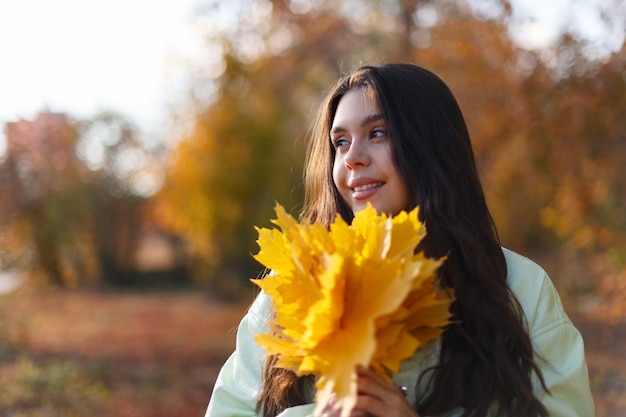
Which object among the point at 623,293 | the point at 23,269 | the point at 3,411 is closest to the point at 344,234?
the point at 3,411

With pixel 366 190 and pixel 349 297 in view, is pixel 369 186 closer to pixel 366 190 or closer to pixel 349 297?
pixel 366 190

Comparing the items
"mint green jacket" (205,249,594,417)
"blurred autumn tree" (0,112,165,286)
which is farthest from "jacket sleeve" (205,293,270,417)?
"blurred autumn tree" (0,112,165,286)

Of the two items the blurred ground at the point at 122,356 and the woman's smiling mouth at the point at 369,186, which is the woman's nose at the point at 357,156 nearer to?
the woman's smiling mouth at the point at 369,186

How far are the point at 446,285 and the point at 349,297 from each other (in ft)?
1.93

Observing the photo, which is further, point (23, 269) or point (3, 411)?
point (23, 269)

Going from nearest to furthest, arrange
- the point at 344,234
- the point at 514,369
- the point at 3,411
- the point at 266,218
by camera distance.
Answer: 1. the point at 344,234
2. the point at 514,369
3. the point at 3,411
4. the point at 266,218

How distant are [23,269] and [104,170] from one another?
10.4 feet

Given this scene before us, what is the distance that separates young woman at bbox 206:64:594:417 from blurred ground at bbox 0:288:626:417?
11.7ft

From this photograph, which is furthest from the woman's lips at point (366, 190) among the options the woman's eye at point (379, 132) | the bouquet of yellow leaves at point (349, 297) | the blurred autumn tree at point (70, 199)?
the blurred autumn tree at point (70, 199)

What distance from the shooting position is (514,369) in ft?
6.35

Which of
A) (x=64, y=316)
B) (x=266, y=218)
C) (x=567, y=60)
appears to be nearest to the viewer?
(x=567, y=60)

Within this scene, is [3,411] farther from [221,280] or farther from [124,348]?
[221,280]

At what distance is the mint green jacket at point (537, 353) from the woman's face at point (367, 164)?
43 cm

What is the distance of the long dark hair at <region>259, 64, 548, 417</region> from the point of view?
76.8 inches
